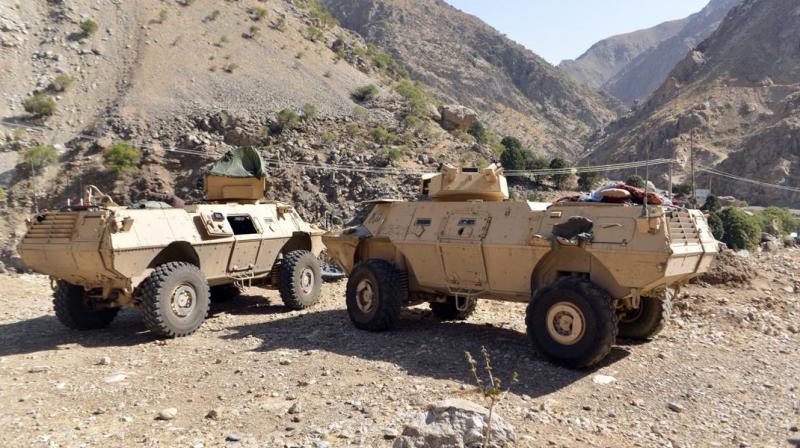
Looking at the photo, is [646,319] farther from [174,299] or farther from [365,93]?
[365,93]

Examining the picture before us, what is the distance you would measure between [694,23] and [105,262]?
613ft

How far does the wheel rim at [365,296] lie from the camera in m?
8.76

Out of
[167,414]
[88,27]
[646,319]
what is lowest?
[167,414]

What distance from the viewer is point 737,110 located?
59.5 m

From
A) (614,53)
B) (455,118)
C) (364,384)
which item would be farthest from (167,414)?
(614,53)

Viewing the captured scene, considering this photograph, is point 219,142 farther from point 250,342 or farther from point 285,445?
point 285,445

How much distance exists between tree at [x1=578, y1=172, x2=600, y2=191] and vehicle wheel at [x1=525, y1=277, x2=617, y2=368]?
30.1 meters

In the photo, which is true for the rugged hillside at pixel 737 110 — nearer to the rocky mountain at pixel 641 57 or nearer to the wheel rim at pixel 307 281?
the wheel rim at pixel 307 281

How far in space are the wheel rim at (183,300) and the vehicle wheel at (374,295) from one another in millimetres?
2147

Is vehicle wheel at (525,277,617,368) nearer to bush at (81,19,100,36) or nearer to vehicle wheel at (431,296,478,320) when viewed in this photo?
vehicle wheel at (431,296,478,320)

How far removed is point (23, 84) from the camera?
1303 inches

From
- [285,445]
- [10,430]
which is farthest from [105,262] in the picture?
[285,445]

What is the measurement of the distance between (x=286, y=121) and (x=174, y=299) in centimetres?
2427

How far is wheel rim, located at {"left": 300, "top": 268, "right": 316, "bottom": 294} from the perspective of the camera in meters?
11.0
